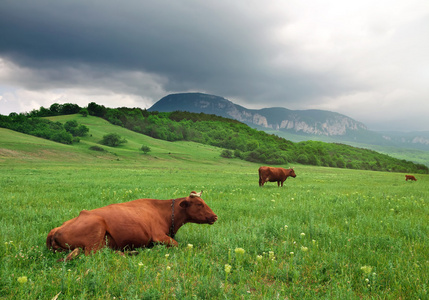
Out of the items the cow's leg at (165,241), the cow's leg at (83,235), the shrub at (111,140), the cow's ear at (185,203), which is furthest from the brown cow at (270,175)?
the shrub at (111,140)

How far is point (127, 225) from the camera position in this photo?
A: 5.36 meters

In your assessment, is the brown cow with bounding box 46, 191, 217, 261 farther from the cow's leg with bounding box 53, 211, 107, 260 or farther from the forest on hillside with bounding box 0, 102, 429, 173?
the forest on hillside with bounding box 0, 102, 429, 173

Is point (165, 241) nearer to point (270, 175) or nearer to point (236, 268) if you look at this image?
point (236, 268)

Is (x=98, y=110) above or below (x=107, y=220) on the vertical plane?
above

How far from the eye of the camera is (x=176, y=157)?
87.4 m

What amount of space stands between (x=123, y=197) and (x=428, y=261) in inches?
443

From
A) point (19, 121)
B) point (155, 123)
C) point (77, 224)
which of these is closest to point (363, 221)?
point (77, 224)

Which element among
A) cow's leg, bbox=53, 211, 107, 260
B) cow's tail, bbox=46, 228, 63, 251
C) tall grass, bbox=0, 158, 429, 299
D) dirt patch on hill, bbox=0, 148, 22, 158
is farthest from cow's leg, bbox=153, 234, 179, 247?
dirt patch on hill, bbox=0, 148, 22, 158

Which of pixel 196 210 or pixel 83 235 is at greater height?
pixel 196 210

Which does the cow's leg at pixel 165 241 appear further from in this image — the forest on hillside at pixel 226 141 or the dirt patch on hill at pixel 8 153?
the forest on hillside at pixel 226 141

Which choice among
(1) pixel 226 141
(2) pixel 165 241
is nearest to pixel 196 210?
(2) pixel 165 241

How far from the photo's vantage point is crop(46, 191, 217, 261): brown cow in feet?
15.7

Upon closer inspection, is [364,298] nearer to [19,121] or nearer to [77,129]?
[77,129]

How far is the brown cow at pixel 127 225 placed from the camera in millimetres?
4797
